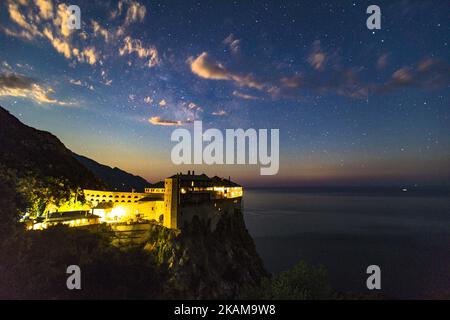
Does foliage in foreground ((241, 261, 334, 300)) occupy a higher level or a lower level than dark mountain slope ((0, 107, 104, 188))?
lower

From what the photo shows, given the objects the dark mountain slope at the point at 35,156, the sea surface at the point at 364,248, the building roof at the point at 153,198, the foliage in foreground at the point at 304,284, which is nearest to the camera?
the foliage in foreground at the point at 304,284

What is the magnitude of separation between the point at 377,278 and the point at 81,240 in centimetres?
6259

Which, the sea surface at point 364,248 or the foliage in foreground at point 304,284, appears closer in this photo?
the foliage in foreground at point 304,284

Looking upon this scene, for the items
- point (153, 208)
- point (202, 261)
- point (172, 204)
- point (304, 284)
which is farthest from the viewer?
point (153, 208)

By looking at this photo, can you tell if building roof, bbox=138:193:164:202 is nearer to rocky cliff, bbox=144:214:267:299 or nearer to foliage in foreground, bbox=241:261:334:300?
rocky cliff, bbox=144:214:267:299

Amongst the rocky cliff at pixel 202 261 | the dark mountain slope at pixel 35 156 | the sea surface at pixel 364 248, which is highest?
the dark mountain slope at pixel 35 156

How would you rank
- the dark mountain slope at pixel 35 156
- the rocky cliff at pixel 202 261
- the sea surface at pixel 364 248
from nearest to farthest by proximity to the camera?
the rocky cliff at pixel 202 261, the dark mountain slope at pixel 35 156, the sea surface at pixel 364 248

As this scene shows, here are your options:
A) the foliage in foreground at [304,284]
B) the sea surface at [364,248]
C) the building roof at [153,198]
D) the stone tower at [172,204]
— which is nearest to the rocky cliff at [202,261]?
the stone tower at [172,204]

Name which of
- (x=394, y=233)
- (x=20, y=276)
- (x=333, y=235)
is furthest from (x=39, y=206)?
(x=394, y=233)

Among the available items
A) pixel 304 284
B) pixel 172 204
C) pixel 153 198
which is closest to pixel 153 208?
pixel 153 198

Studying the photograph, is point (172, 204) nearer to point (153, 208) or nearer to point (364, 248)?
point (153, 208)

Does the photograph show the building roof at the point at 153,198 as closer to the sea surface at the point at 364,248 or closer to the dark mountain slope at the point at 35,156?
the dark mountain slope at the point at 35,156

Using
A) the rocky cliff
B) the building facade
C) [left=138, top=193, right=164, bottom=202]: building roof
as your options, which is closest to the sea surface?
the rocky cliff
